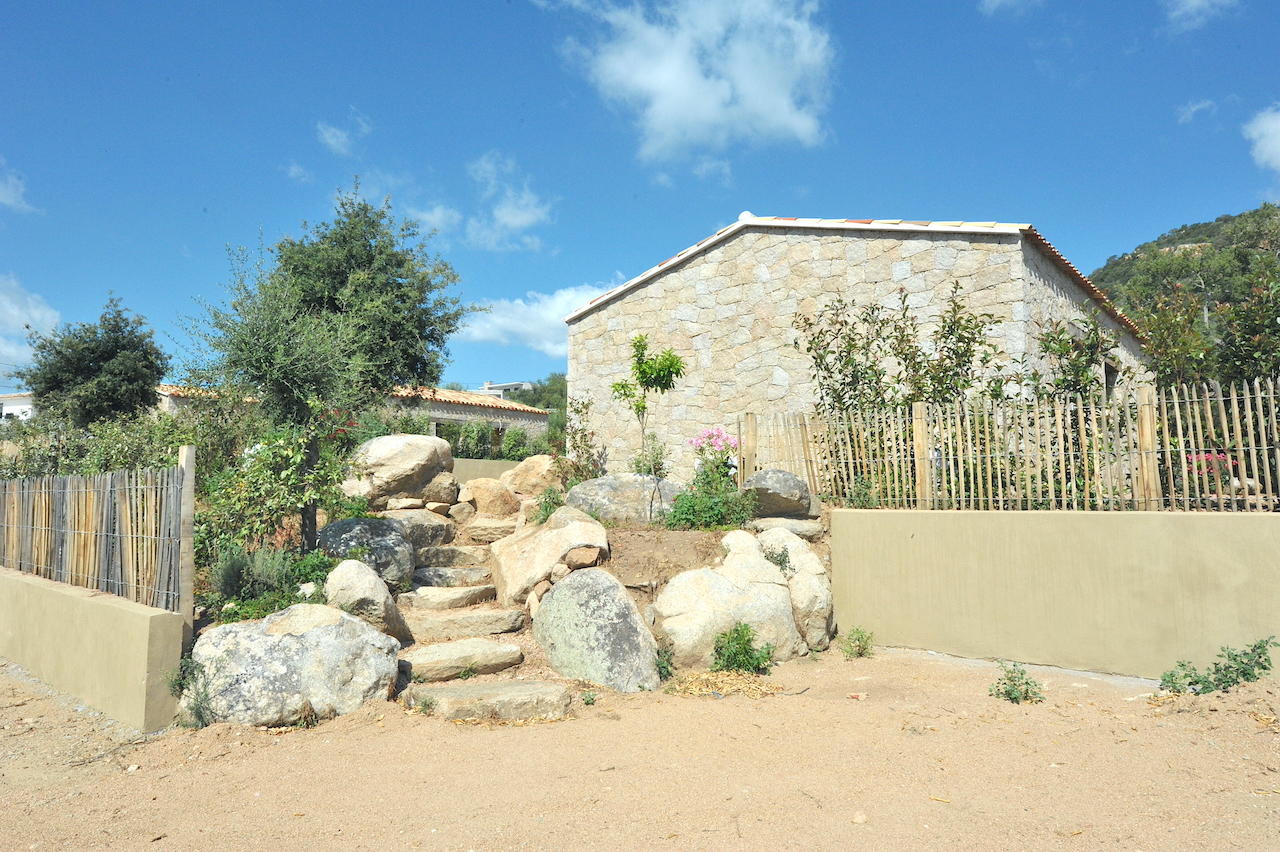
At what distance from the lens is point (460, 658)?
20.6 ft

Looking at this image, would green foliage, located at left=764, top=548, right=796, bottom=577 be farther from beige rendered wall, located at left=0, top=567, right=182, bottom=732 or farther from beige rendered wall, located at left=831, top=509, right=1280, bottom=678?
beige rendered wall, located at left=0, top=567, right=182, bottom=732

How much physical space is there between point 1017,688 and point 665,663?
2822 millimetres

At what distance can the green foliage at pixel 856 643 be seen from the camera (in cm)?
737

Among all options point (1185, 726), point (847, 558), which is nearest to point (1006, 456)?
point (847, 558)

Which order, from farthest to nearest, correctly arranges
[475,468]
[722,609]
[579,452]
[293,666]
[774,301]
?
[475,468] < [579,452] < [774,301] < [722,609] < [293,666]

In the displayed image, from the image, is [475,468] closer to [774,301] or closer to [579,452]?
[579,452]

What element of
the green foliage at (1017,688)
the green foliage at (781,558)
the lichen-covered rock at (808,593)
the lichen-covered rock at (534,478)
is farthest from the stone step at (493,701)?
the lichen-covered rock at (534,478)

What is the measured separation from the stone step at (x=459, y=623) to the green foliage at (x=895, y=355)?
15.7 feet

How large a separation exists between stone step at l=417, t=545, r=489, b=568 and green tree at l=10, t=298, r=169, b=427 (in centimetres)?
1283

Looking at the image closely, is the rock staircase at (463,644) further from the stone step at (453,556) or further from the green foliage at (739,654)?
the green foliage at (739,654)

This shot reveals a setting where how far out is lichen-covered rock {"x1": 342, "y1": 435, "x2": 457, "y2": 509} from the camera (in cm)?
1052

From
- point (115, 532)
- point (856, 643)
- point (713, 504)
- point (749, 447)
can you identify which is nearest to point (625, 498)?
point (713, 504)

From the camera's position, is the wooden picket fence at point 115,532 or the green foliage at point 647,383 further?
the green foliage at point 647,383

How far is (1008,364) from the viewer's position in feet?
32.4
